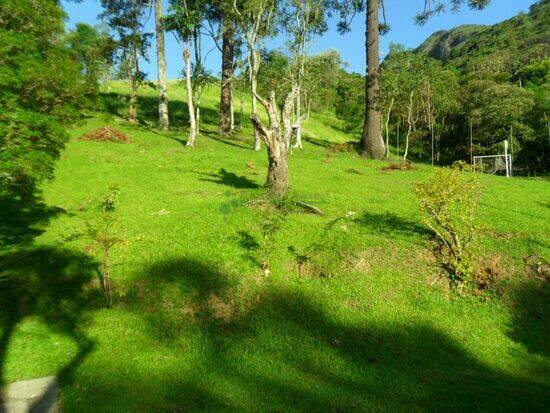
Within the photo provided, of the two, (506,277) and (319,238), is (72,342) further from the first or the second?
(506,277)

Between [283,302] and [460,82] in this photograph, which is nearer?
[283,302]

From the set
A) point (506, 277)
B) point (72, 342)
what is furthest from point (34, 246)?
point (506, 277)

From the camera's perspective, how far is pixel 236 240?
10.9 m

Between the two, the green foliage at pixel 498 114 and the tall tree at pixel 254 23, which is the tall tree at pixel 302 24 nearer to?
the tall tree at pixel 254 23

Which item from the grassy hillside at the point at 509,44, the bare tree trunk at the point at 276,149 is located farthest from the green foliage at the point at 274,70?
the grassy hillside at the point at 509,44

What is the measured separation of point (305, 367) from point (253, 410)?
1447 mm

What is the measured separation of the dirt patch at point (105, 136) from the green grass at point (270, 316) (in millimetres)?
10747

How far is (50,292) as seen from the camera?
8953 mm

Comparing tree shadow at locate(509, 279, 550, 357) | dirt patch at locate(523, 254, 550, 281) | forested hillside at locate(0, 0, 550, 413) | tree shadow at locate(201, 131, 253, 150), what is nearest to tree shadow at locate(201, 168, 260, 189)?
forested hillside at locate(0, 0, 550, 413)

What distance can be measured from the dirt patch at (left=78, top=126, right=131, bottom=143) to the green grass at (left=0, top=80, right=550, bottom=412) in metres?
10.7

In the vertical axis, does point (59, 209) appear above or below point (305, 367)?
above

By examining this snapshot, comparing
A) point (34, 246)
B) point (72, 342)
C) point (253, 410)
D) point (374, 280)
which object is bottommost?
point (253, 410)

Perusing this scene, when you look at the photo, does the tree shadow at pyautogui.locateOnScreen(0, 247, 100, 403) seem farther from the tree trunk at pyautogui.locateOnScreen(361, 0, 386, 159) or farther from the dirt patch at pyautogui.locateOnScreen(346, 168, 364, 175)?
the tree trunk at pyautogui.locateOnScreen(361, 0, 386, 159)

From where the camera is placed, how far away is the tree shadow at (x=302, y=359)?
6.32 metres
